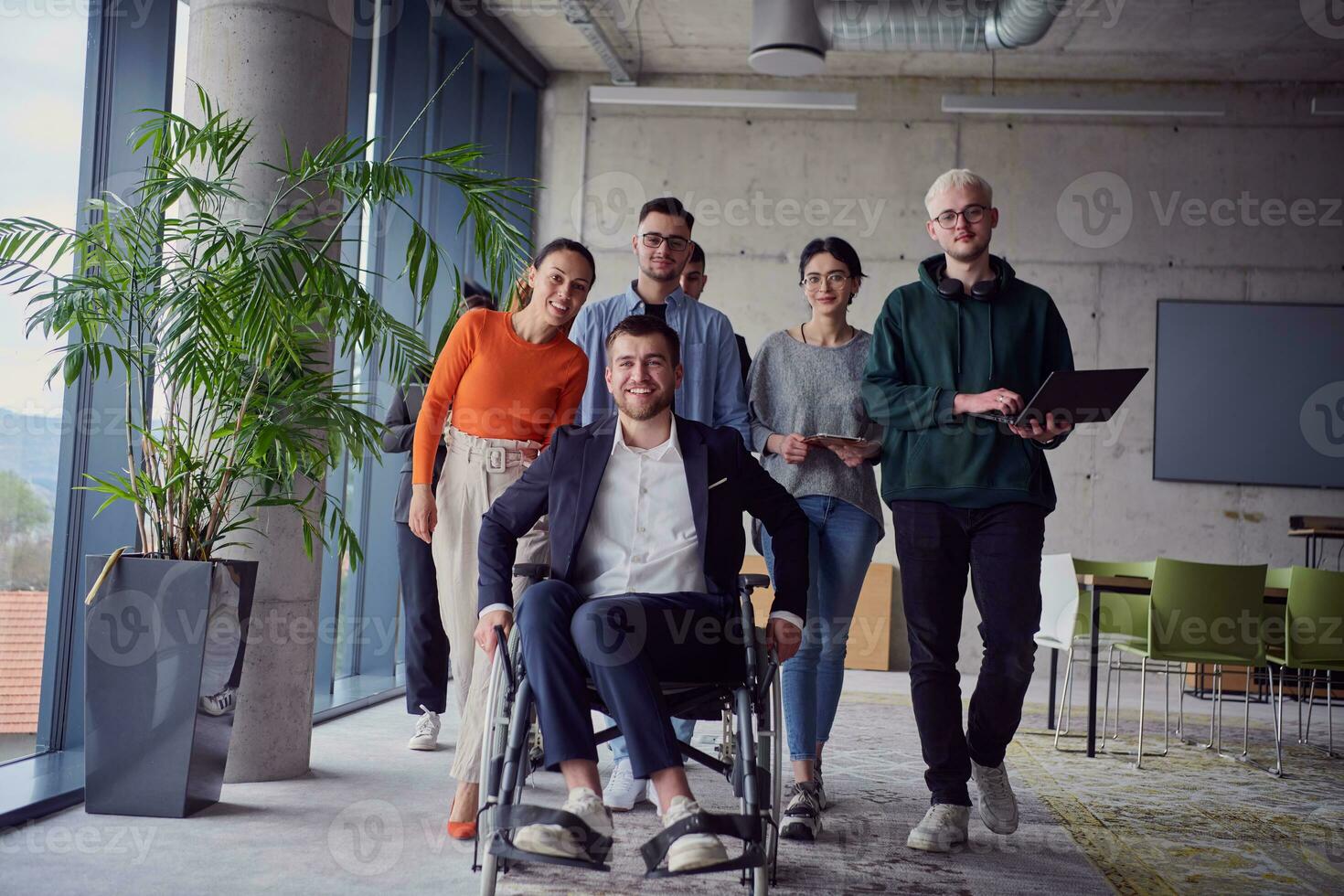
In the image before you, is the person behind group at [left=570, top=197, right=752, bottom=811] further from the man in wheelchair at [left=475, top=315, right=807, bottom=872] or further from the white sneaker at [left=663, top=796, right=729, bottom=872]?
the white sneaker at [left=663, top=796, right=729, bottom=872]

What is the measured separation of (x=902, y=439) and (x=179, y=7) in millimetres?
2975

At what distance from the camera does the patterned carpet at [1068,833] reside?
8.67 feet

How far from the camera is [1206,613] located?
15.3 feet

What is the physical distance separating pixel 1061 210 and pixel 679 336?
19.0 ft

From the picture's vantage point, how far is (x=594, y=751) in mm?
2195

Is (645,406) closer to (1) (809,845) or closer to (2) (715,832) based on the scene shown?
(2) (715,832)

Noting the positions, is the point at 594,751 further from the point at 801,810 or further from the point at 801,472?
the point at 801,472

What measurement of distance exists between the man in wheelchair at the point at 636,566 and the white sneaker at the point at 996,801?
2.90 ft

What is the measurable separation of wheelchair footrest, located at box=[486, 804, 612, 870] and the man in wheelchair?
6cm

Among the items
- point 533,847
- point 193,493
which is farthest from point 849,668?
point 533,847
